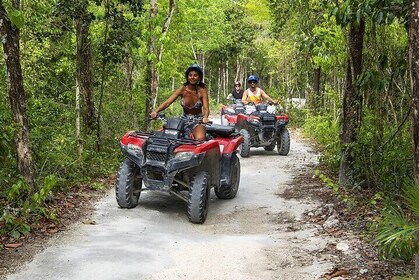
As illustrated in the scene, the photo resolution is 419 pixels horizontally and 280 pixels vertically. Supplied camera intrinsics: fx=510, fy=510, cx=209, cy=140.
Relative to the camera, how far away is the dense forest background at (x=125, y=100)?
583cm

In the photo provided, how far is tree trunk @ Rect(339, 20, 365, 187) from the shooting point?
7848 mm

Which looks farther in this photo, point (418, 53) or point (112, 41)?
point (112, 41)

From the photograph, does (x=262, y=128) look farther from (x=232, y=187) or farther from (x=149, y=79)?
(x=232, y=187)

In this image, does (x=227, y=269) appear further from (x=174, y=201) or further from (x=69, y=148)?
(x=69, y=148)

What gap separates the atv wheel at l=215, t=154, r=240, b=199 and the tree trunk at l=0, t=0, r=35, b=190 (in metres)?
3.04

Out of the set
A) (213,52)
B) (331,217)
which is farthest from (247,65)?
(331,217)

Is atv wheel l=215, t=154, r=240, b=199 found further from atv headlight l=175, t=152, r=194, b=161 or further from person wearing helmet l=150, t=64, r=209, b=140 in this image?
atv headlight l=175, t=152, r=194, b=161

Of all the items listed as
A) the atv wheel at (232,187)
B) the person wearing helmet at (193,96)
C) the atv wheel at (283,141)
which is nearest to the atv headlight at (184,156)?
the person wearing helmet at (193,96)

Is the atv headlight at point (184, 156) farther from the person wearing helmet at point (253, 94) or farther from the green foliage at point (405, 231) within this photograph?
the person wearing helmet at point (253, 94)

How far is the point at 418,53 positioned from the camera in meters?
3.95

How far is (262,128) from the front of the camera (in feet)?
42.7

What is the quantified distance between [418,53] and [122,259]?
11.2 ft

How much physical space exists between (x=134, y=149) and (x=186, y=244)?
1.73m

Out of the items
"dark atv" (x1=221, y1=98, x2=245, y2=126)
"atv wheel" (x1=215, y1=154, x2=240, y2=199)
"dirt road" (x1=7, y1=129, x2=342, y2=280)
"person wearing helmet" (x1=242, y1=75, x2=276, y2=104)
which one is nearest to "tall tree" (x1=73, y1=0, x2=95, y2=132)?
"dirt road" (x1=7, y1=129, x2=342, y2=280)
